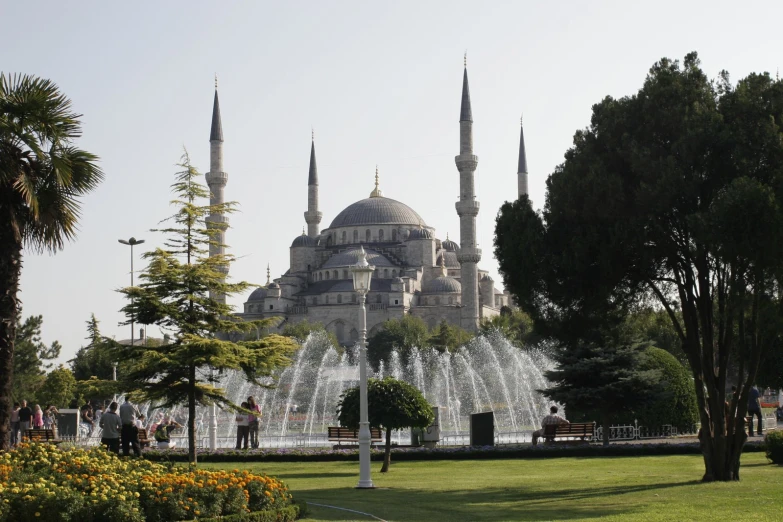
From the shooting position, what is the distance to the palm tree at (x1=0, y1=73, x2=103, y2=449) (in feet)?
37.7

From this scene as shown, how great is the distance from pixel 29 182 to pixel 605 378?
1358 cm

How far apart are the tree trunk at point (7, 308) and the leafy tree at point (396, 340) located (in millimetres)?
54842

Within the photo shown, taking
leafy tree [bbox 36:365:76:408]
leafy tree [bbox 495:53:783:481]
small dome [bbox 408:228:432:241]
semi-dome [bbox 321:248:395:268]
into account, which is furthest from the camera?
small dome [bbox 408:228:432:241]

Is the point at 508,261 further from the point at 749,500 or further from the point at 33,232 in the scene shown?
the point at 33,232

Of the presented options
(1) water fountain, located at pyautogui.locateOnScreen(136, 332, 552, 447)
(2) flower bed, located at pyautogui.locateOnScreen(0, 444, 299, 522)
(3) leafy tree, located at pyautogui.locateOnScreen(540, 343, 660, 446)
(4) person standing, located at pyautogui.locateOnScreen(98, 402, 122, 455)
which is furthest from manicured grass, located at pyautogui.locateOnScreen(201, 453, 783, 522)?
(1) water fountain, located at pyautogui.locateOnScreen(136, 332, 552, 447)

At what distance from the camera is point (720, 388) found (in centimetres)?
1377

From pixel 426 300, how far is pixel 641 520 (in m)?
75.9

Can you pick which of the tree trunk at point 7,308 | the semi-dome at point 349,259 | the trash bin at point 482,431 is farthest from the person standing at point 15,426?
the semi-dome at point 349,259

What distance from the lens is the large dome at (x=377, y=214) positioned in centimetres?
9569

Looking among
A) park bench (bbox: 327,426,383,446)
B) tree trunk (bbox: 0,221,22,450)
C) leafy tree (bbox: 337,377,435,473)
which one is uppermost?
tree trunk (bbox: 0,221,22,450)

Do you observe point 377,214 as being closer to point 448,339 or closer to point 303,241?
point 303,241

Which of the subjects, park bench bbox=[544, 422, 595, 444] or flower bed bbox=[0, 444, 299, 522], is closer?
flower bed bbox=[0, 444, 299, 522]

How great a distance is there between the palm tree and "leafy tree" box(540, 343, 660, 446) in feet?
40.1

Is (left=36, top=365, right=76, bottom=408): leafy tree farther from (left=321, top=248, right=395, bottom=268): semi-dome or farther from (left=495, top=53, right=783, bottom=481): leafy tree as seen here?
(left=321, top=248, right=395, bottom=268): semi-dome
